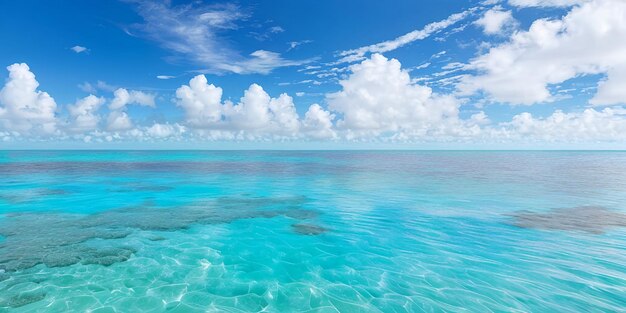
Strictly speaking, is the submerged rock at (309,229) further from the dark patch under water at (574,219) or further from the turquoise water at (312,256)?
the dark patch under water at (574,219)

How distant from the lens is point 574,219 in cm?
2072

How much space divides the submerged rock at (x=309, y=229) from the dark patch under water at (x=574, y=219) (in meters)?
12.2

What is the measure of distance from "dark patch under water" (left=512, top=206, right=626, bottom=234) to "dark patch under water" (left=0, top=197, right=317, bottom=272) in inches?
566

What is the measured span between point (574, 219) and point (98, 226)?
30.1 m

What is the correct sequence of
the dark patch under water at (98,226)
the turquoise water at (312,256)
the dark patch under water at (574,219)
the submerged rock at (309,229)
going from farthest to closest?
the dark patch under water at (574,219), the submerged rock at (309,229), the dark patch under water at (98,226), the turquoise water at (312,256)

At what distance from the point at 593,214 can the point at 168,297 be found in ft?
90.1

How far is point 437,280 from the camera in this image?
1182cm

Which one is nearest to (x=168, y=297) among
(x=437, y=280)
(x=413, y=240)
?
(x=437, y=280)

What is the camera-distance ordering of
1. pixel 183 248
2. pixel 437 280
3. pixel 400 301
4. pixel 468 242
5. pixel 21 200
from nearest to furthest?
pixel 400 301 → pixel 437 280 → pixel 183 248 → pixel 468 242 → pixel 21 200

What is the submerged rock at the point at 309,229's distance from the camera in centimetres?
1784

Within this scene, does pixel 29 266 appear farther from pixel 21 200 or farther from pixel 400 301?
pixel 21 200

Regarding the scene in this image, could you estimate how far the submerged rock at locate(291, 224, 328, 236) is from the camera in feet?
58.5

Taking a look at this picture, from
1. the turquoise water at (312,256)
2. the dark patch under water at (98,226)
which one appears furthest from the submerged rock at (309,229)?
the dark patch under water at (98,226)

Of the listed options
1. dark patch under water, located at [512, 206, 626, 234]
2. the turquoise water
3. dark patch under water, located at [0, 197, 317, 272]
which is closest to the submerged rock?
the turquoise water
